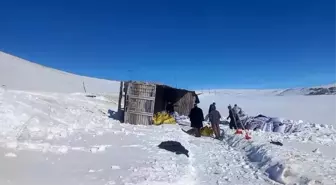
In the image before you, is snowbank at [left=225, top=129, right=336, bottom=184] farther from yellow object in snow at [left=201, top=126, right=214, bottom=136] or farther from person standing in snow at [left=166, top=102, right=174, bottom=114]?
person standing in snow at [left=166, top=102, right=174, bottom=114]

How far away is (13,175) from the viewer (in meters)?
7.89

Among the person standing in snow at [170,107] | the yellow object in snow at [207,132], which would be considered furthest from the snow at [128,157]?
the person standing in snow at [170,107]

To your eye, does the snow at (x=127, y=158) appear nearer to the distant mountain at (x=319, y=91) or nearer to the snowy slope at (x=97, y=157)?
the snowy slope at (x=97, y=157)

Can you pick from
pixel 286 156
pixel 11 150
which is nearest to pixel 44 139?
pixel 11 150

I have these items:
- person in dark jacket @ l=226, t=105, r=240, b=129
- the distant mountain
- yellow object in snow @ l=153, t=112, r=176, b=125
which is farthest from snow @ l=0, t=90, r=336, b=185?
the distant mountain

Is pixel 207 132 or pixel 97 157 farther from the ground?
pixel 207 132

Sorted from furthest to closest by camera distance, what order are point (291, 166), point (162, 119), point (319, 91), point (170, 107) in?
point (319, 91)
point (170, 107)
point (162, 119)
point (291, 166)

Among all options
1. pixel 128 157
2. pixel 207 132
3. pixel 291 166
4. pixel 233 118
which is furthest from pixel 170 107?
pixel 291 166

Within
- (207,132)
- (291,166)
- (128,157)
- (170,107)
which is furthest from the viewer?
(170,107)

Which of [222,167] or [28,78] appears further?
[28,78]

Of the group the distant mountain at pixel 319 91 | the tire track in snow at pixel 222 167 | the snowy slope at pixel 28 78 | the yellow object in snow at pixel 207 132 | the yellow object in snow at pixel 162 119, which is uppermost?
the distant mountain at pixel 319 91

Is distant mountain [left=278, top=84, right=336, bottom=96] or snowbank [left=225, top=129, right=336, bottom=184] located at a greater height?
distant mountain [left=278, top=84, right=336, bottom=96]

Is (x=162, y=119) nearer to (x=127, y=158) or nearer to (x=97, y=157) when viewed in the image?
(x=127, y=158)

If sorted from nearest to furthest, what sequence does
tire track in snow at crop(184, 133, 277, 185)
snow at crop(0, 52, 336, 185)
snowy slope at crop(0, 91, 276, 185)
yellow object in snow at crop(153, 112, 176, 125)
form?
1. snowy slope at crop(0, 91, 276, 185)
2. snow at crop(0, 52, 336, 185)
3. tire track in snow at crop(184, 133, 277, 185)
4. yellow object in snow at crop(153, 112, 176, 125)
